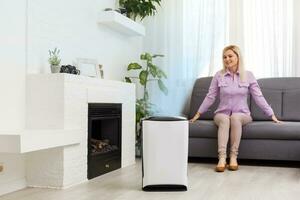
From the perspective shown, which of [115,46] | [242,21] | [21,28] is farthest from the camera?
[242,21]

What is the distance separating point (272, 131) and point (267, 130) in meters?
0.05

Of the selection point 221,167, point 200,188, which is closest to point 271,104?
point 221,167

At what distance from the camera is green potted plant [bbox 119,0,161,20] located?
4.61 metres

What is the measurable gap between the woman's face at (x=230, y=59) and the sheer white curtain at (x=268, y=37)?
2.72ft

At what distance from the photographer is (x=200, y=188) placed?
115 inches

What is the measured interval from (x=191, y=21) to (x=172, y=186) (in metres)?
2.74

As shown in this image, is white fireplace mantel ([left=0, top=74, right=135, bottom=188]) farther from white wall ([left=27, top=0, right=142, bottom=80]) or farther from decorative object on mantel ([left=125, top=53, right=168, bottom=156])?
decorative object on mantel ([left=125, top=53, right=168, bottom=156])

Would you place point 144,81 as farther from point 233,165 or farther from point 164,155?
point 164,155

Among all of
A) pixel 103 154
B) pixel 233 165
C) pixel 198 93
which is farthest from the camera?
pixel 198 93

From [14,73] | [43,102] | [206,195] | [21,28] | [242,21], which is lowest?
[206,195]

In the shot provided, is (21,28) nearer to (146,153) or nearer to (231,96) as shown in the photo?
(146,153)

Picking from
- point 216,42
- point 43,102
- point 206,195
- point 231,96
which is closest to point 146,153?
point 206,195

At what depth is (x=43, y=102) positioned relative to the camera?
2941 mm

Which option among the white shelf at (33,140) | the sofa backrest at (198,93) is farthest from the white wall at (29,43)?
the sofa backrest at (198,93)
